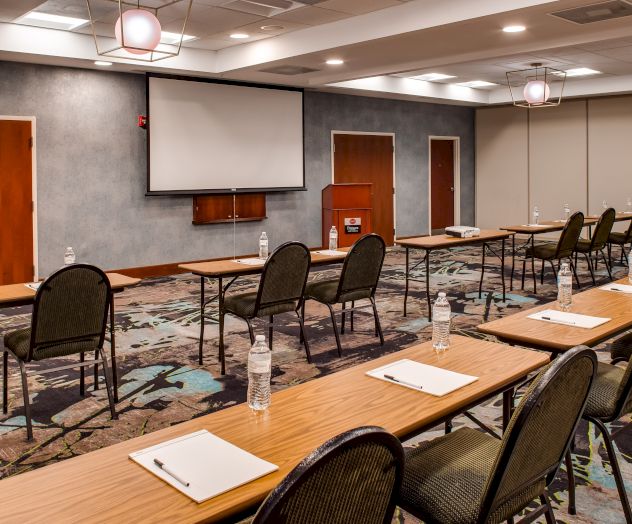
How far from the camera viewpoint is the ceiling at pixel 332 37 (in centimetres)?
606

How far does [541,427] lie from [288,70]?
24.9 feet

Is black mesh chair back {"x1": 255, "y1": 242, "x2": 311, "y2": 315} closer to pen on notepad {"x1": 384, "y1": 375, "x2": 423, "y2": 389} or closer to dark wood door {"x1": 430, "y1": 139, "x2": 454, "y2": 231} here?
pen on notepad {"x1": 384, "y1": 375, "x2": 423, "y2": 389}

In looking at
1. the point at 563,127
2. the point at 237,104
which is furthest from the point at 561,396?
the point at 563,127

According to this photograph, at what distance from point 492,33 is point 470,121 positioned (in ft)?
24.8

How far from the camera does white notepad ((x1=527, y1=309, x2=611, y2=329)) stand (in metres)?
2.82

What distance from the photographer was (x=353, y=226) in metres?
10.1

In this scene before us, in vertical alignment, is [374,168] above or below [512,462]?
above

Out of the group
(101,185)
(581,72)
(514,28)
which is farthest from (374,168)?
(514,28)

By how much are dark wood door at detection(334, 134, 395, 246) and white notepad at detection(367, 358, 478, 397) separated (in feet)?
29.8

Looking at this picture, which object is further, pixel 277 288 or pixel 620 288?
pixel 277 288

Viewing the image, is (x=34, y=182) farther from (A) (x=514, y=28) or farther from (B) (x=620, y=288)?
(B) (x=620, y=288)

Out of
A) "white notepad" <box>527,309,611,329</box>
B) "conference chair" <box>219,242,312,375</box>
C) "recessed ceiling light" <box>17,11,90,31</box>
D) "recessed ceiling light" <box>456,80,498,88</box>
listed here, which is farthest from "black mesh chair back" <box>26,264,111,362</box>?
"recessed ceiling light" <box>456,80,498,88</box>

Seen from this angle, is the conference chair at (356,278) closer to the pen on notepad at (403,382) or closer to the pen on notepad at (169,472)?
the pen on notepad at (403,382)

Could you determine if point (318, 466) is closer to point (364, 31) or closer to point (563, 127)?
point (364, 31)
